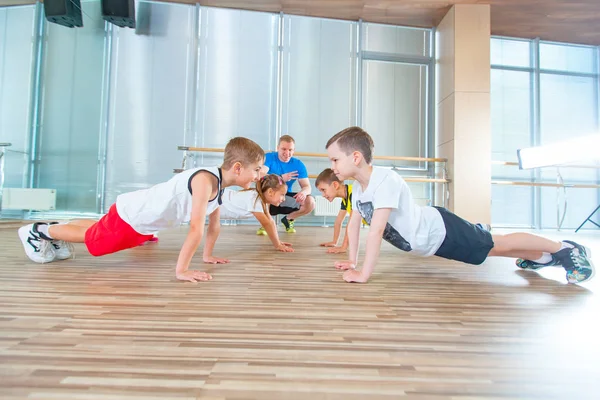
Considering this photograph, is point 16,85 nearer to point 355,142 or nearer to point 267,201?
point 267,201

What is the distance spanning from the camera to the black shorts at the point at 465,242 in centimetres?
97

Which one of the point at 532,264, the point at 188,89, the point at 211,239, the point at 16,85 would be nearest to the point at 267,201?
the point at 211,239

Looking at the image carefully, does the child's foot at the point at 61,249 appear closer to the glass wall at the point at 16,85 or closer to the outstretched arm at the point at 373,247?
the outstretched arm at the point at 373,247

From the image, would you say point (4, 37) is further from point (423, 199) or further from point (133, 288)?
point (423, 199)

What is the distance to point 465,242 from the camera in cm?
97

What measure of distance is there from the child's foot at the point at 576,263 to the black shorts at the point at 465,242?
0.77ft

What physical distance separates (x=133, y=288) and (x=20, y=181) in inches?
152

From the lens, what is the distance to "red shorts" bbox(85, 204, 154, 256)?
108cm

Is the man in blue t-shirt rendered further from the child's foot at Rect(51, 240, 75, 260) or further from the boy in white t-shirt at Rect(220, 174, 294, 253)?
the child's foot at Rect(51, 240, 75, 260)

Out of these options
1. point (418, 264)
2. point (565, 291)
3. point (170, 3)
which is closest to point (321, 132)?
point (170, 3)

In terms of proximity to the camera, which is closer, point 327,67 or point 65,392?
point 65,392

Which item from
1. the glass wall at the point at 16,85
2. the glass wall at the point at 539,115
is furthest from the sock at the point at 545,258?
the glass wall at the point at 16,85

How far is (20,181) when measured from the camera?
355cm

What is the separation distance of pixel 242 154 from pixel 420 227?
595mm
